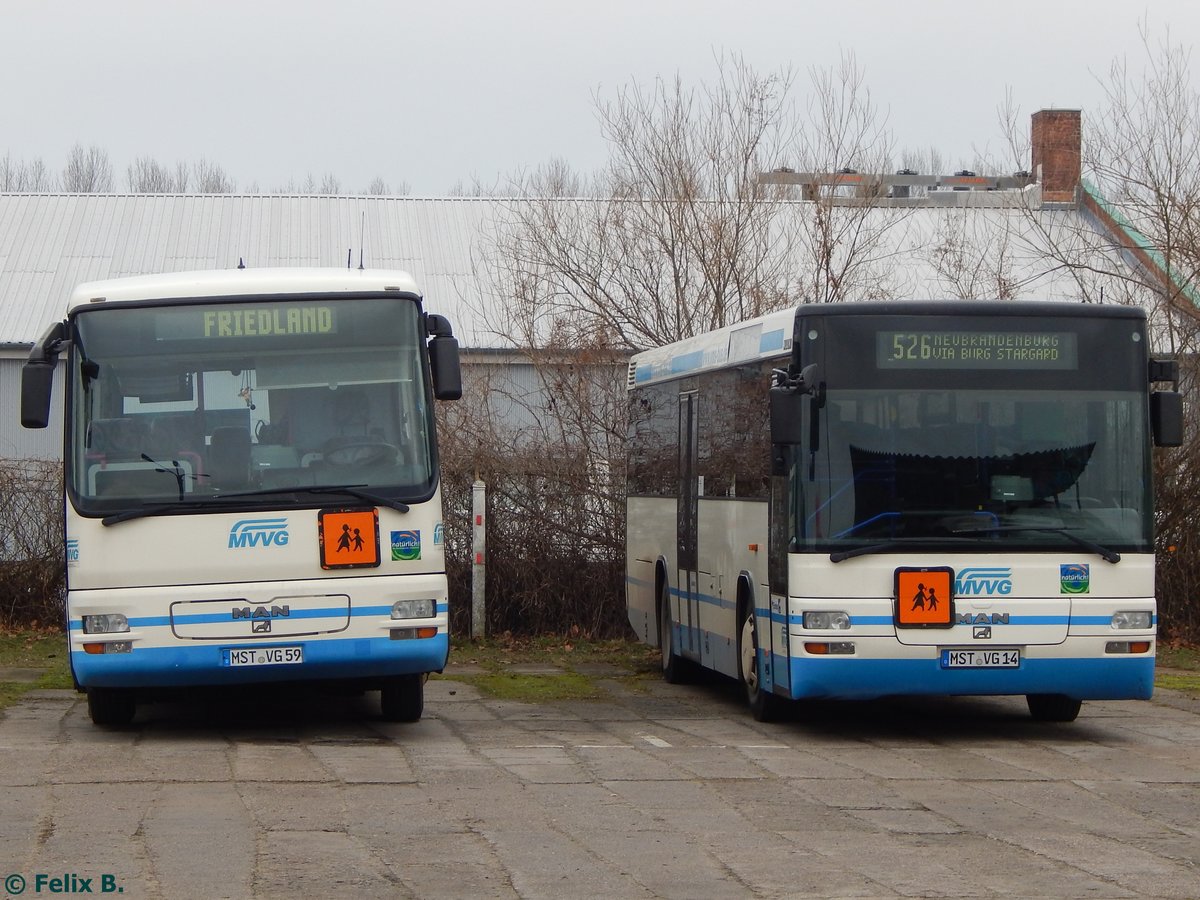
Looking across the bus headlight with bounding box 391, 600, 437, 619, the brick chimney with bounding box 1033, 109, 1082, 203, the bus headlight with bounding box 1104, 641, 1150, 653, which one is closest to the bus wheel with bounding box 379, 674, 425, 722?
the bus headlight with bounding box 391, 600, 437, 619

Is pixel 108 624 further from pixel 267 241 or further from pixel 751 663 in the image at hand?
pixel 267 241

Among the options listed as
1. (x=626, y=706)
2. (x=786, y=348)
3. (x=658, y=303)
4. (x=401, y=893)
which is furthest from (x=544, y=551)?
(x=401, y=893)

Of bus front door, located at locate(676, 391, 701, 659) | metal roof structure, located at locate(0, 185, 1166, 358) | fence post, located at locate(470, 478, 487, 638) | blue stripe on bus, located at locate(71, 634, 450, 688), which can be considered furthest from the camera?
metal roof structure, located at locate(0, 185, 1166, 358)

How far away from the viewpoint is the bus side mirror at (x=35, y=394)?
11.5 meters

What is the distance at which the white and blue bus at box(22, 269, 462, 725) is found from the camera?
11398 millimetres

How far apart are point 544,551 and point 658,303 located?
3.98 m

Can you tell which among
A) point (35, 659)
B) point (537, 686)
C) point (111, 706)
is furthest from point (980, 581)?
point (35, 659)

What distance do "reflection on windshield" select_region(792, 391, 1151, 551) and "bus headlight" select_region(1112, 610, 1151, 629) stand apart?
1.49ft

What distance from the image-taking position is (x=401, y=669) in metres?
11.6

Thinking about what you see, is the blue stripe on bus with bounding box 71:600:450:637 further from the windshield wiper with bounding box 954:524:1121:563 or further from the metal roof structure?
the metal roof structure

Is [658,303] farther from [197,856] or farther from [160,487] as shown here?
[197,856]

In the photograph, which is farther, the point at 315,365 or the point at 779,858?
the point at 315,365

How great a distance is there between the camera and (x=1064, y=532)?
38.5 ft

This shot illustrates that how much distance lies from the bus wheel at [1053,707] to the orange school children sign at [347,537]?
4.98 metres
